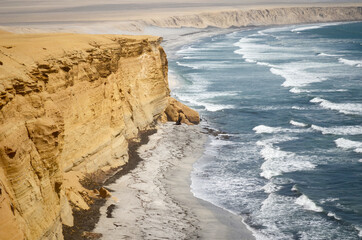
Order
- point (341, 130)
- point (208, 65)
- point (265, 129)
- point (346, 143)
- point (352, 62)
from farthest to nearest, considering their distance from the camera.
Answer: point (208, 65)
point (352, 62)
point (265, 129)
point (341, 130)
point (346, 143)

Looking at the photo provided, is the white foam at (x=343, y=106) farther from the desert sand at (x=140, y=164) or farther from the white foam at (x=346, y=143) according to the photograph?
the desert sand at (x=140, y=164)

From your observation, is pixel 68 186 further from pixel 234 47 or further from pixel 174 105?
pixel 234 47

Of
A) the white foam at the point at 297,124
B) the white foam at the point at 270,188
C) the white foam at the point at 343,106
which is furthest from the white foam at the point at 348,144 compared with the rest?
the white foam at the point at 270,188

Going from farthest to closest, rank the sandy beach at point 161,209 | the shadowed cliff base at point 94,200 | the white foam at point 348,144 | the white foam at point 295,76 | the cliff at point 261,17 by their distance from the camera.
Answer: the cliff at point 261,17
the white foam at point 295,76
the white foam at point 348,144
the sandy beach at point 161,209
the shadowed cliff base at point 94,200

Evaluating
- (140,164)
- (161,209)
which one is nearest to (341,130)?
(140,164)

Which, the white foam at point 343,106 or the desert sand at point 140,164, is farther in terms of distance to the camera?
the white foam at point 343,106

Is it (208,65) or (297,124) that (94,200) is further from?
(208,65)

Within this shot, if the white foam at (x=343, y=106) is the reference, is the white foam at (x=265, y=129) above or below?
below
